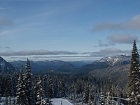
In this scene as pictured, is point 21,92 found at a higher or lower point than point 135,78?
lower

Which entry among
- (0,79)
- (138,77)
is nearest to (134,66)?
(138,77)

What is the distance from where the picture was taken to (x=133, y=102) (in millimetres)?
34188

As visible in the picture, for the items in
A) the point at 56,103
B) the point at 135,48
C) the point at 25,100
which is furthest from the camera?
the point at 56,103

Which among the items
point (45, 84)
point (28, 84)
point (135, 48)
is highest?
point (135, 48)

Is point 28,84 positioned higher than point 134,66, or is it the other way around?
point 134,66

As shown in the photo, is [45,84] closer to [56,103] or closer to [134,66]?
[56,103]

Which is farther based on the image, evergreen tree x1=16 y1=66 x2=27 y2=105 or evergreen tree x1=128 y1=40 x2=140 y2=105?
evergreen tree x1=16 y1=66 x2=27 y2=105

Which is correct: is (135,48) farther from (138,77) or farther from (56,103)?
(56,103)

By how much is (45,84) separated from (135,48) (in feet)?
355

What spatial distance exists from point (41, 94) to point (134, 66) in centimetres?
1687

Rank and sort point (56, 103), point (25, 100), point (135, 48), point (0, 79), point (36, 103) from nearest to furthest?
point (135, 48), point (25, 100), point (36, 103), point (56, 103), point (0, 79)

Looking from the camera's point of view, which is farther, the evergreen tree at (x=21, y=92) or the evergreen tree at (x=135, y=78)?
the evergreen tree at (x=21, y=92)

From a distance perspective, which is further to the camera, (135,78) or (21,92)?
(21,92)

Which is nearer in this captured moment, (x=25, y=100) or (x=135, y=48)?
(x=135, y=48)
